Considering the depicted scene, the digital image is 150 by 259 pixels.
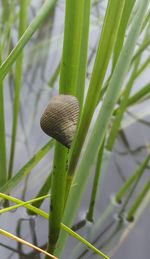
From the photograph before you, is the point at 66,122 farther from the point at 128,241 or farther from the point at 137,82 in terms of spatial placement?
the point at 137,82

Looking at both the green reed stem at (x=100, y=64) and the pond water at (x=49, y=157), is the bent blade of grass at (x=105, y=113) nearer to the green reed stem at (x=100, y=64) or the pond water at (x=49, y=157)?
the green reed stem at (x=100, y=64)

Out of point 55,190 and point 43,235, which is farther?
point 43,235

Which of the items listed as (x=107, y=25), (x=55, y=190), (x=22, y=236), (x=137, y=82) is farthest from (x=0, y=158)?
(x=137, y=82)

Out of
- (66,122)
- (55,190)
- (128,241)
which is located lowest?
(128,241)

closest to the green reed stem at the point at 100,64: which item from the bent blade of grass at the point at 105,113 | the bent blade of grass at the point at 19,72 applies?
the bent blade of grass at the point at 105,113

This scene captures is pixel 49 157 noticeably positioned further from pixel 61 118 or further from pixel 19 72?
pixel 61 118

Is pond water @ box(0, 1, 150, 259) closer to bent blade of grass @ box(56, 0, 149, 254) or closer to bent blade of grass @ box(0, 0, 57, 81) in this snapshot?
bent blade of grass @ box(56, 0, 149, 254)

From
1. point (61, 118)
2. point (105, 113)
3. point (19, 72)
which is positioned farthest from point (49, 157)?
point (61, 118)
